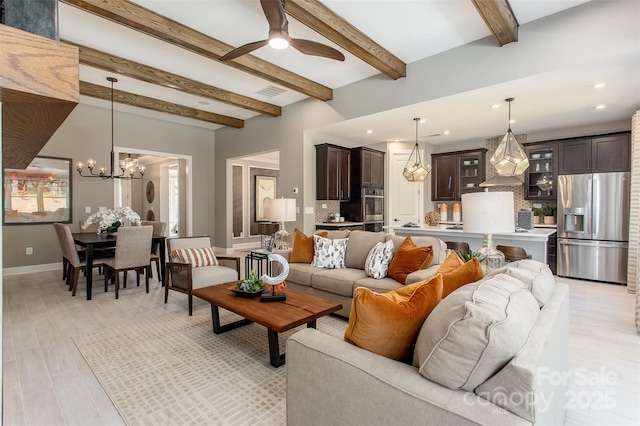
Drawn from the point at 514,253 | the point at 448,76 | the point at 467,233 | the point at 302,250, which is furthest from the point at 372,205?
the point at 514,253

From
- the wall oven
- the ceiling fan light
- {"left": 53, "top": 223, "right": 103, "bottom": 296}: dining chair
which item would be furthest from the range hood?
{"left": 53, "top": 223, "right": 103, "bottom": 296}: dining chair

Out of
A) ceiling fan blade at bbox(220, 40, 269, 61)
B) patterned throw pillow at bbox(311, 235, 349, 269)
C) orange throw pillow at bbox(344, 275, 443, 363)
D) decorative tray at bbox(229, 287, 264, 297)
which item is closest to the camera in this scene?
orange throw pillow at bbox(344, 275, 443, 363)

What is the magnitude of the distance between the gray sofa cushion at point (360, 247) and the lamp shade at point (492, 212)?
1.34 metres

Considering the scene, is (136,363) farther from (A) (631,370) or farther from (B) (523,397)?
(A) (631,370)

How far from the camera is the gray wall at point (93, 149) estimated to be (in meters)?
5.67

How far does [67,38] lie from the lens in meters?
3.89

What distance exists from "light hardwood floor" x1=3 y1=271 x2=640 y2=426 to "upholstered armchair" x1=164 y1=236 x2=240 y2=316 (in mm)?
292

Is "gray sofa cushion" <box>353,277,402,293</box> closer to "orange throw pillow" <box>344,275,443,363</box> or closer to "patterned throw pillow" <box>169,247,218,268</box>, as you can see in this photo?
"orange throw pillow" <box>344,275,443,363</box>

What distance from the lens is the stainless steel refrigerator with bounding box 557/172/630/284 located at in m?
5.03

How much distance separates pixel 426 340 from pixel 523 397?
1.11 ft

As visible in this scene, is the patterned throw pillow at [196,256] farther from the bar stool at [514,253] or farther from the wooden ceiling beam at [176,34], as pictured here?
the bar stool at [514,253]

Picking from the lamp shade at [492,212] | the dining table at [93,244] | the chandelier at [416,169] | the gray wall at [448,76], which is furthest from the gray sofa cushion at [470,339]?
the chandelier at [416,169]

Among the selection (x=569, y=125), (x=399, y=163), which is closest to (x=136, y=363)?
(x=399, y=163)

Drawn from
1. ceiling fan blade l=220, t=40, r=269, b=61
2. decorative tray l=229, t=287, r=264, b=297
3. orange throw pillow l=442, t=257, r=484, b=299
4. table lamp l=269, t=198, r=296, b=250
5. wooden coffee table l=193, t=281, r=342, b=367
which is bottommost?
wooden coffee table l=193, t=281, r=342, b=367
